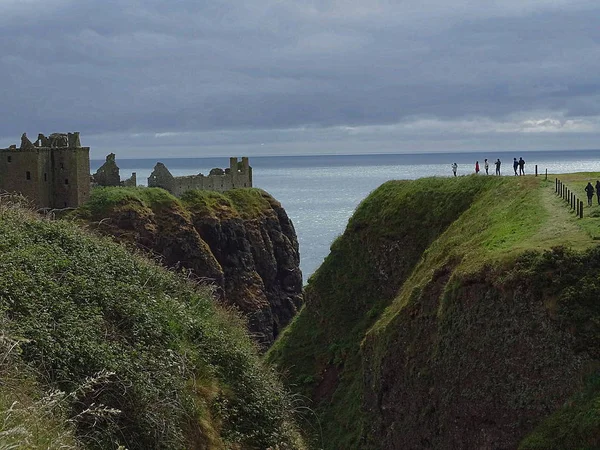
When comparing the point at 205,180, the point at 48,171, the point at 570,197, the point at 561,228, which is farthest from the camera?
the point at 205,180

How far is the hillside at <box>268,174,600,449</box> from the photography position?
75.3 feet

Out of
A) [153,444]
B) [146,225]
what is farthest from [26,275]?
[146,225]

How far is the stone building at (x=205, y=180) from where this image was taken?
80625 mm

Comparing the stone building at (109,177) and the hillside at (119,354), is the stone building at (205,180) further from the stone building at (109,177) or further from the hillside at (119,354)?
the hillside at (119,354)

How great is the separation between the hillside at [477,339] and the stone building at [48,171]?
3337cm

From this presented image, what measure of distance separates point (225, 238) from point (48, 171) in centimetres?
1645

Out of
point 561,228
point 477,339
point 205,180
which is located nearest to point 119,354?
point 477,339

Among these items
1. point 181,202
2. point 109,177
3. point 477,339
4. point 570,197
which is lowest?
point 477,339

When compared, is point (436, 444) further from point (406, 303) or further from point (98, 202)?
point (98, 202)

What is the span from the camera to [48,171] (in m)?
70.6

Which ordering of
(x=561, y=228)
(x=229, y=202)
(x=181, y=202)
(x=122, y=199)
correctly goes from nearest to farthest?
(x=561, y=228), (x=122, y=199), (x=181, y=202), (x=229, y=202)

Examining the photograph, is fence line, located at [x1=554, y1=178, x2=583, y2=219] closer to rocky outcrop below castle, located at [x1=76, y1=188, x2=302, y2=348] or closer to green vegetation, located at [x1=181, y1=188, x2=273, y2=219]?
rocky outcrop below castle, located at [x1=76, y1=188, x2=302, y2=348]

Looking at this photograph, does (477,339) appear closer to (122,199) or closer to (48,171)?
(122,199)

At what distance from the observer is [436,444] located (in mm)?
26531
